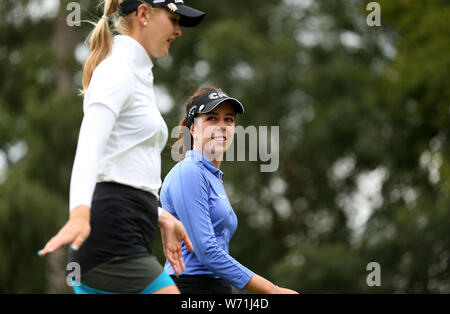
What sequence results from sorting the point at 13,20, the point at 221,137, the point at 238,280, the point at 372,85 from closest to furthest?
1. the point at 238,280
2. the point at 221,137
3. the point at 372,85
4. the point at 13,20

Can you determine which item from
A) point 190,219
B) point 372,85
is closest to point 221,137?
point 190,219

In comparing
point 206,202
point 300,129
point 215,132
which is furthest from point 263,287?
point 300,129

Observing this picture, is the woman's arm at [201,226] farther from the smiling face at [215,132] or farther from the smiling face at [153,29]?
the smiling face at [153,29]

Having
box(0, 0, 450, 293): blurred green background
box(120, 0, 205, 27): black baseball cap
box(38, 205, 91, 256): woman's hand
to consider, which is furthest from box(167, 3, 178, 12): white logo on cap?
box(0, 0, 450, 293): blurred green background

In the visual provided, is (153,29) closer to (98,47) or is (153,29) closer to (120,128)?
(98,47)

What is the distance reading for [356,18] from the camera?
19.0m

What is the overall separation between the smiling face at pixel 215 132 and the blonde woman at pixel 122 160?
1128mm

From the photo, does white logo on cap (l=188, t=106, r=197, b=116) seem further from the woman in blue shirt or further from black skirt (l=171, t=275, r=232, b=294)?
black skirt (l=171, t=275, r=232, b=294)

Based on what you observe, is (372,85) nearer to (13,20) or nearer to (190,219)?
(13,20)

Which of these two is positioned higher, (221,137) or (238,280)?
(221,137)

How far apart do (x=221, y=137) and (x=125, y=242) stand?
140cm

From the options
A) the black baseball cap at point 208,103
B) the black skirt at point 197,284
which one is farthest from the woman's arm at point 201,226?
the black baseball cap at point 208,103

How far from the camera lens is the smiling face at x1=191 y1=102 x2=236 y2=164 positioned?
13.4ft

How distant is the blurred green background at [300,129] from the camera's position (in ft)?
53.3
